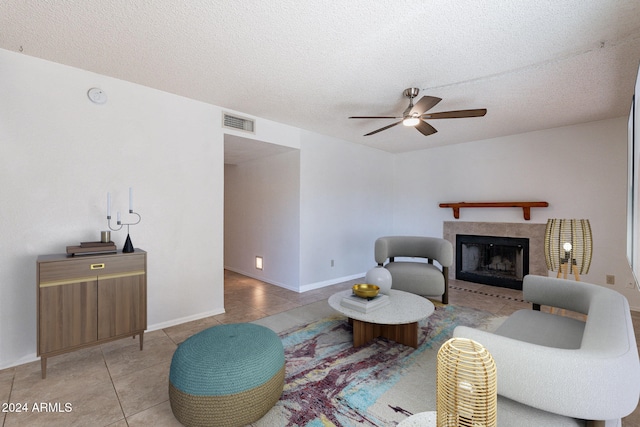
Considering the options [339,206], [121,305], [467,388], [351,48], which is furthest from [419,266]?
[121,305]

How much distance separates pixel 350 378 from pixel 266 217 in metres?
3.24

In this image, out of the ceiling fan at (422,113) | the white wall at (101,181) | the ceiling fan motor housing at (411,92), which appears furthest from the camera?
the ceiling fan motor housing at (411,92)

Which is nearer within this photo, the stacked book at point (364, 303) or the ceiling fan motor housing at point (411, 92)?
the stacked book at point (364, 303)

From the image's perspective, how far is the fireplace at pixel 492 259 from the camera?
450 centimetres

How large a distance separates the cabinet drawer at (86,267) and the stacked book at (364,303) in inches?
72.8

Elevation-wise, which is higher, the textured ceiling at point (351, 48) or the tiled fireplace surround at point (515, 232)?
the textured ceiling at point (351, 48)

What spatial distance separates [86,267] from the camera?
2.22m

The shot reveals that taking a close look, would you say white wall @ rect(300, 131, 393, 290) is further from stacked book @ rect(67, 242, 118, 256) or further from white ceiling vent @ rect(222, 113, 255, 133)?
stacked book @ rect(67, 242, 118, 256)

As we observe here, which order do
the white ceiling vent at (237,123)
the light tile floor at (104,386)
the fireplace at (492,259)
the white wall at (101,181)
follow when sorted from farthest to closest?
1. the fireplace at (492,259)
2. the white ceiling vent at (237,123)
3. the white wall at (101,181)
4. the light tile floor at (104,386)

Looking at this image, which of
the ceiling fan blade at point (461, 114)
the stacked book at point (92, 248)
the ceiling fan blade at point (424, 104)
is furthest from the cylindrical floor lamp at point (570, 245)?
the stacked book at point (92, 248)

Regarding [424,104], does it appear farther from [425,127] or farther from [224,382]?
[224,382]

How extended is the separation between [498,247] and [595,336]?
406 cm

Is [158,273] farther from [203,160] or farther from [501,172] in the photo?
[501,172]

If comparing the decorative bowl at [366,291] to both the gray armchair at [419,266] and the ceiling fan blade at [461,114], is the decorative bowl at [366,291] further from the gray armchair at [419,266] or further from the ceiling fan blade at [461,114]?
the ceiling fan blade at [461,114]
